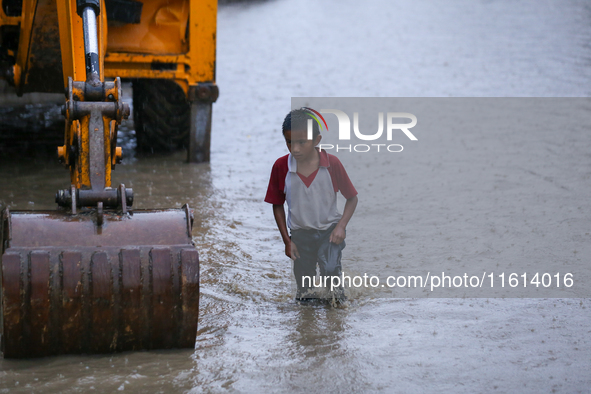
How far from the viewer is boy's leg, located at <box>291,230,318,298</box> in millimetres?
3366

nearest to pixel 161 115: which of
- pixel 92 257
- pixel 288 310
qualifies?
pixel 288 310

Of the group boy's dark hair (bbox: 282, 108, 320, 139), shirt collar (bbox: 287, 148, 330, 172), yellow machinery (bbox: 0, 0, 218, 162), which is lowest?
shirt collar (bbox: 287, 148, 330, 172)

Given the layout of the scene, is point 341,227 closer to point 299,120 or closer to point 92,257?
point 299,120

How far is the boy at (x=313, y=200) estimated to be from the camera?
10.8 feet

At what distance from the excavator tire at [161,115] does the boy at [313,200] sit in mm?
3176

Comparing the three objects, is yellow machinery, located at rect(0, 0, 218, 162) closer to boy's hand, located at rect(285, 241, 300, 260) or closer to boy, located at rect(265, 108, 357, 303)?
boy, located at rect(265, 108, 357, 303)

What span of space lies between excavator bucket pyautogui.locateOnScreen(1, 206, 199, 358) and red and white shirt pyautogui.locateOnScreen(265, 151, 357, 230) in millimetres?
728

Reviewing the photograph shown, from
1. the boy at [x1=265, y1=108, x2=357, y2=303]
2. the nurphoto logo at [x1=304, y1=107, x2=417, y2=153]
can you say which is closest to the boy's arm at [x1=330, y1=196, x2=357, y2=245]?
the boy at [x1=265, y1=108, x2=357, y2=303]

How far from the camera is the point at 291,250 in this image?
3.32m

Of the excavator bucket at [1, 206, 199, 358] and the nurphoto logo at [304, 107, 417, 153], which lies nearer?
the excavator bucket at [1, 206, 199, 358]

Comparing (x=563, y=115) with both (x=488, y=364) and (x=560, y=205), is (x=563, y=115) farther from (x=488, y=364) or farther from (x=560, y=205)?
(x=488, y=364)

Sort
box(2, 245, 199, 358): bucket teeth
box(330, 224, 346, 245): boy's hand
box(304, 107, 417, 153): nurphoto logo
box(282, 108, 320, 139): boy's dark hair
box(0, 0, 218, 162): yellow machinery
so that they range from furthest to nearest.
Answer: box(304, 107, 417, 153): nurphoto logo → box(0, 0, 218, 162): yellow machinery → box(330, 224, 346, 245): boy's hand → box(282, 108, 320, 139): boy's dark hair → box(2, 245, 199, 358): bucket teeth

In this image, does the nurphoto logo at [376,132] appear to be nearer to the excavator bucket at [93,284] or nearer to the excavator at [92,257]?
the excavator at [92,257]

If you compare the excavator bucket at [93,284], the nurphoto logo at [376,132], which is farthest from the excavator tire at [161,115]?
the excavator bucket at [93,284]
